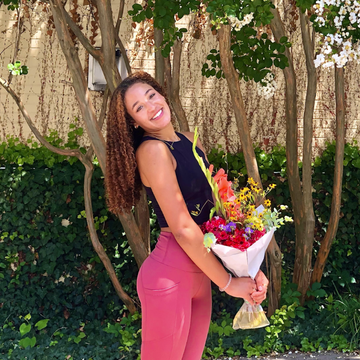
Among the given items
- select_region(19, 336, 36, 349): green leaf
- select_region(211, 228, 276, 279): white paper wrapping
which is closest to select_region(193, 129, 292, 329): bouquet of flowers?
select_region(211, 228, 276, 279): white paper wrapping

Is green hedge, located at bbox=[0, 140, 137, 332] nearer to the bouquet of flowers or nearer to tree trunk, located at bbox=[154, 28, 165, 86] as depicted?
tree trunk, located at bbox=[154, 28, 165, 86]

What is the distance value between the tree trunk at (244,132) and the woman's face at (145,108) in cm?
168

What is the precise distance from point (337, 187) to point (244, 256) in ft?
9.04

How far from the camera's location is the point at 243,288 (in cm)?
190

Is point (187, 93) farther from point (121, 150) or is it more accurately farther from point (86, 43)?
point (121, 150)

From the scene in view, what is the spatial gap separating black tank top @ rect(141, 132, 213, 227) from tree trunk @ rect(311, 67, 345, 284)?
2.60m

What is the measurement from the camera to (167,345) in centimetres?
192

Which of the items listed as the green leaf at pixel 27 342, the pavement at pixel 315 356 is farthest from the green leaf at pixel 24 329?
the pavement at pixel 315 356

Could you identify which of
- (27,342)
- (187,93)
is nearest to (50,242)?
(27,342)

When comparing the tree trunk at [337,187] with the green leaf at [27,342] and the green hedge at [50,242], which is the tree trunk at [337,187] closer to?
the green hedge at [50,242]

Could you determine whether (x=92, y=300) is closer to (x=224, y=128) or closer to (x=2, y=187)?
(x=2, y=187)

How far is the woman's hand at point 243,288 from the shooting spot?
191cm

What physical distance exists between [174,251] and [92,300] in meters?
2.74

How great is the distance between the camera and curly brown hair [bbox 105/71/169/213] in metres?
2.00
